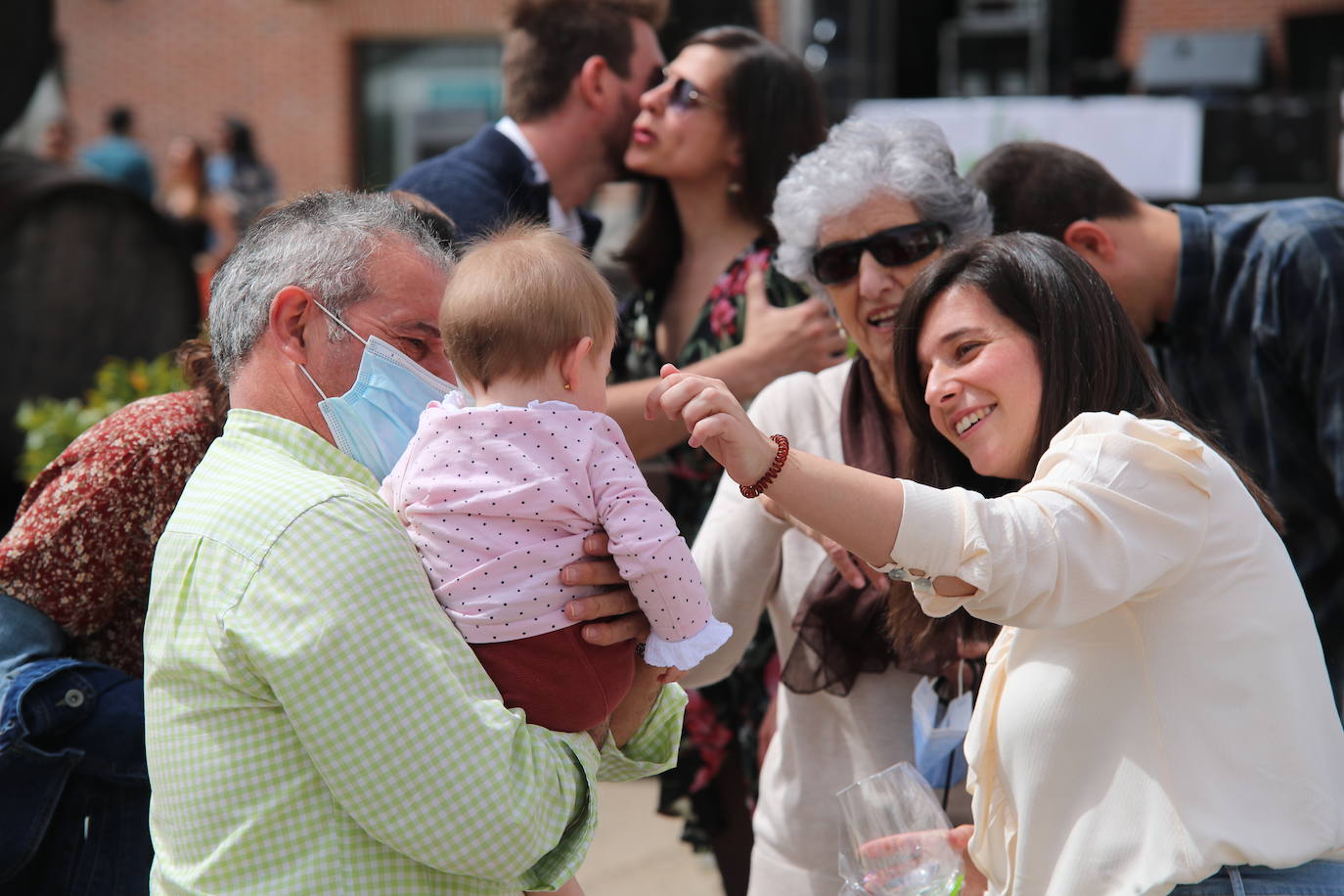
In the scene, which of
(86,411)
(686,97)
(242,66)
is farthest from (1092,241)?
(242,66)

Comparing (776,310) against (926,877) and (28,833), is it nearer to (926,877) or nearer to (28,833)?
(926,877)

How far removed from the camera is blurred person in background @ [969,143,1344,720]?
3150 mm

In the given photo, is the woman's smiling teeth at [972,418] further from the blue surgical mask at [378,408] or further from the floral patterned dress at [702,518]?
the floral patterned dress at [702,518]

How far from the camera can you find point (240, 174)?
13.1 m

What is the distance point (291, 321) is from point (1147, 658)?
48.4 inches

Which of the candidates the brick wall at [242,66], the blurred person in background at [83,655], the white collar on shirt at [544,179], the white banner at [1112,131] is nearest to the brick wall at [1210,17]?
the white banner at [1112,131]

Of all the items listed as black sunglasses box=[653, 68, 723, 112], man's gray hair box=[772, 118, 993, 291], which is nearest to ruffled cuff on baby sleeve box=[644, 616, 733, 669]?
man's gray hair box=[772, 118, 993, 291]

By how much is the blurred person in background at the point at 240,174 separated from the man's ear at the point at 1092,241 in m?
10.3

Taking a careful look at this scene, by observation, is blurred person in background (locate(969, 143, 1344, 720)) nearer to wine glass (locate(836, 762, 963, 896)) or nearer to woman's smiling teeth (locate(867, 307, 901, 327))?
woman's smiling teeth (locate(867, 307, 901, 327))

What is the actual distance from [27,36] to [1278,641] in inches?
244

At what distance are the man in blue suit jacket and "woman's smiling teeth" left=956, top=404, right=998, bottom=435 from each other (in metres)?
1.94

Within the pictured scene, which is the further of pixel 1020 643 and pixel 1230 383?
pixel 1230 383

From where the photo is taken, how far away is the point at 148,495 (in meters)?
2.21

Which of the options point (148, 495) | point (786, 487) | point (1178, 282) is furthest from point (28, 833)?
point (1178, 282)
